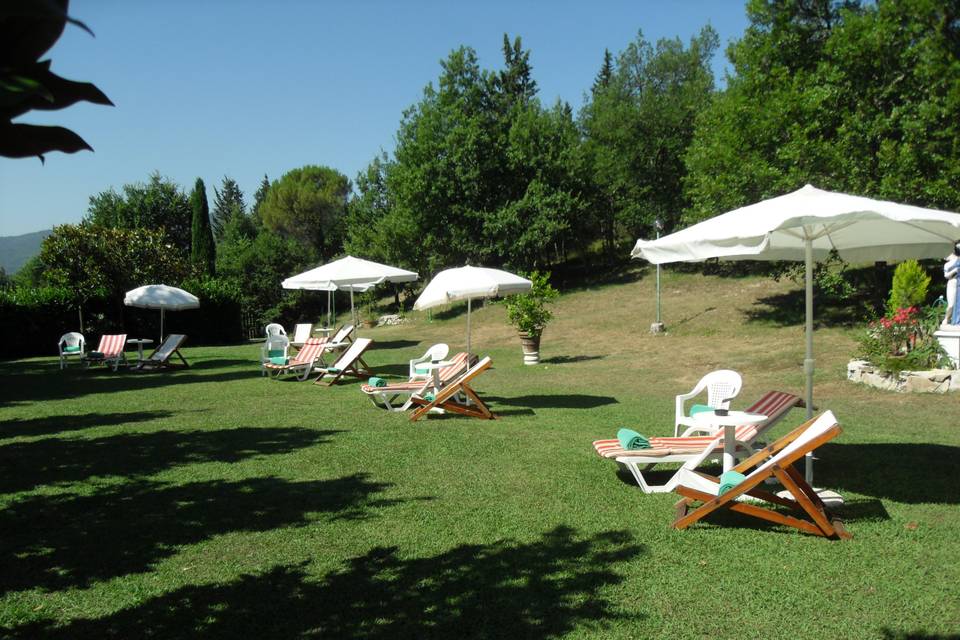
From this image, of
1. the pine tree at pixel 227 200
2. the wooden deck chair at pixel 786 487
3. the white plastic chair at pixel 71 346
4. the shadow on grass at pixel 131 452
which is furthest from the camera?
the pine tree at pixel 227 200

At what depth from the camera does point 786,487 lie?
177 inches

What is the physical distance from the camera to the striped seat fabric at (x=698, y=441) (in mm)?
5785

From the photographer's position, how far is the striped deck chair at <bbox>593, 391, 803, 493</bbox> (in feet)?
18.6

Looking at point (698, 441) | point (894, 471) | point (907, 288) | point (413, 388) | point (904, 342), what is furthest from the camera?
point (907, 288)

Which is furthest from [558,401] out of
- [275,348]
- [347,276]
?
[275,348]

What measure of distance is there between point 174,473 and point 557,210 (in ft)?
85.9

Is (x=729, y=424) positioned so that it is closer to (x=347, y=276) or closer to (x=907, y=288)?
(x=907, y=288)

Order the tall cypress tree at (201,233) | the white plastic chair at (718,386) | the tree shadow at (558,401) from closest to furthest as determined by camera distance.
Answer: the white plastic chair at (718,386) < the tree shadow at (558,401) < the tall cypress tree at (201,233)

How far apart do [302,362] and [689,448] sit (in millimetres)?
9591

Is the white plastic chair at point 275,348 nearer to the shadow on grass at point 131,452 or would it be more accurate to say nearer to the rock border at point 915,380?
the shadow on grass at point 131,452

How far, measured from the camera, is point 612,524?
481 cm

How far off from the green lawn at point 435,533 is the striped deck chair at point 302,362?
3.48 m

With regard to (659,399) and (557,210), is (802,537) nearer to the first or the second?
(659,399)

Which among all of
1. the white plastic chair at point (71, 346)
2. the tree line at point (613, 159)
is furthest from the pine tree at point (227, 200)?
the white plastic chair at point (71, 346)
